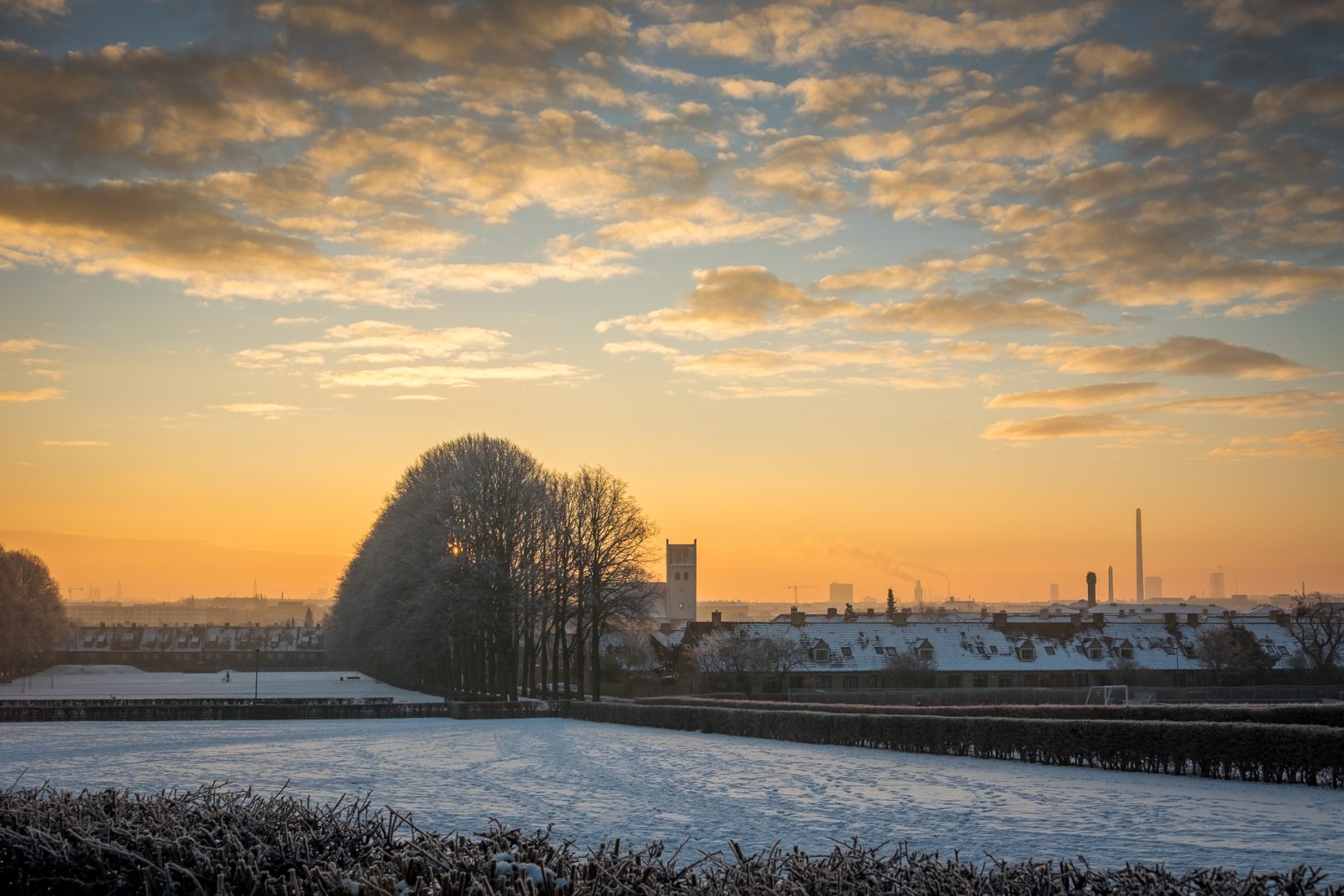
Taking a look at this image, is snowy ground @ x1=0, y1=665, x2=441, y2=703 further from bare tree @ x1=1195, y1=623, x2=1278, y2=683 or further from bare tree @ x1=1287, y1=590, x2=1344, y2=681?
bare tree @ x1=1287, y1=590, x2=1344, y2=681

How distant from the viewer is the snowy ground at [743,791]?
2014 cm

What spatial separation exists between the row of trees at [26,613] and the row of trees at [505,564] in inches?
2115

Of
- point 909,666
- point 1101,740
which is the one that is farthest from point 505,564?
point 1101,740

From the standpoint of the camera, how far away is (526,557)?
2746 inches

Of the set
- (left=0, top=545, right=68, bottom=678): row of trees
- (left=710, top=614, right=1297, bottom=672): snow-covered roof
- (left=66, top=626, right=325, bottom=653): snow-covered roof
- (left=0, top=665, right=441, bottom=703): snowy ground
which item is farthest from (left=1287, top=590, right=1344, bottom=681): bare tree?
(left=66, top=626, right=325, bottom=653): snow-covered roof

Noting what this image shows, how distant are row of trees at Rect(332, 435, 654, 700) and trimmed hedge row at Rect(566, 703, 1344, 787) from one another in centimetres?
2334

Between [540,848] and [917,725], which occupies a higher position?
[540,848]

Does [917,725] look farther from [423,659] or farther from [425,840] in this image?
[423,659]

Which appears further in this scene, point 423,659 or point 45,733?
point 423,659

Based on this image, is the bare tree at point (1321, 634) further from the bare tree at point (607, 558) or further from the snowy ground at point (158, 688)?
the snowy ground at point (158, 688)

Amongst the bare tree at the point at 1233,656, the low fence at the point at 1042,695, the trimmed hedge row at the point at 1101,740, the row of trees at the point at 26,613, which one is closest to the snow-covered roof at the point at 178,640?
the row of trees at the point at 26,613

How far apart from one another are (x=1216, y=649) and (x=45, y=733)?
8176cm

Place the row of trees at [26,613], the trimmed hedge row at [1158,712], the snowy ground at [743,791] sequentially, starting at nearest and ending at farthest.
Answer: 1. the snowy ground at [743,791]
2. the trimmed hedge row at [1158,712]
3. the row of trees at [26,613]

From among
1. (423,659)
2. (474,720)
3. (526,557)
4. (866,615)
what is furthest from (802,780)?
(866,615)
